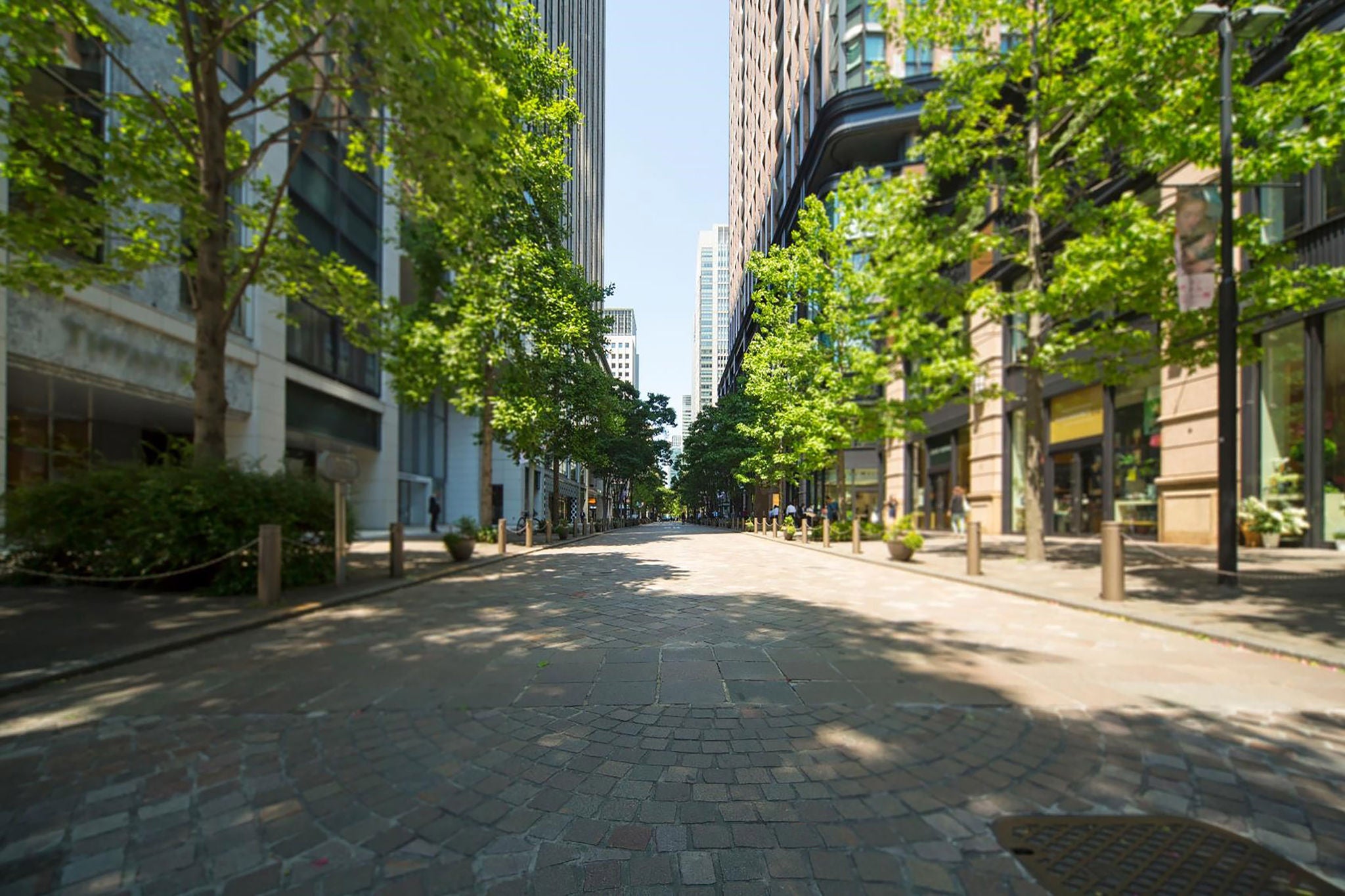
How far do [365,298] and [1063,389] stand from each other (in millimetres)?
23027

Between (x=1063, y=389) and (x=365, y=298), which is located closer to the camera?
(x=365, y=298)

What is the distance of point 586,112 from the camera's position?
217 ft

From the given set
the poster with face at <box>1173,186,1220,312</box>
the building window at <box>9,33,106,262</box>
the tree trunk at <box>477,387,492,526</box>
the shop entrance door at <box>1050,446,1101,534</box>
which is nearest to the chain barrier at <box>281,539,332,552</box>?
the building window at <box>9,33,106,262</box>

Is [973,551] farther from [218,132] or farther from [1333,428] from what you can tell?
[218,132]

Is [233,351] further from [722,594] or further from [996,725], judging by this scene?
[996,725]

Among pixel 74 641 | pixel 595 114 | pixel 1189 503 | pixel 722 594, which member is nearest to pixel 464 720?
pixel 74 641

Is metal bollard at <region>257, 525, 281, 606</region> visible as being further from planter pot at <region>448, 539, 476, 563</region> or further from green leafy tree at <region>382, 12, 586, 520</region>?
green leafy tree at <region>382, 12, 586, 520</region>

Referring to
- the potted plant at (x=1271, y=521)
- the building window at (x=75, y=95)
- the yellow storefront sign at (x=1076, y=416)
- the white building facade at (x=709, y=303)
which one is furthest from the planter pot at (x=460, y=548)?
the white building facade at (x=709, y=303)

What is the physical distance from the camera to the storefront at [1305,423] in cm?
1344

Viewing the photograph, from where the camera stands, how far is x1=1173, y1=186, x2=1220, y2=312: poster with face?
9266mm

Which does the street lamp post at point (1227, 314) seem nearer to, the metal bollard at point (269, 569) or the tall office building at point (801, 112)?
the tall office building at point (801, 112)

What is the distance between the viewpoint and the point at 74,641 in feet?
19.7

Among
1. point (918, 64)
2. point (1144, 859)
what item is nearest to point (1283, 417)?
point (1144, 859)

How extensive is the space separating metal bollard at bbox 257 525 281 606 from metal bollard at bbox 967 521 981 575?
11762 millimetres
